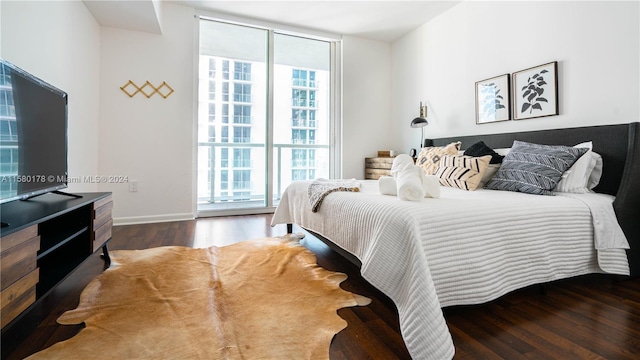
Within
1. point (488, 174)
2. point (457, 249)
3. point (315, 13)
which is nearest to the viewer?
point (457, 249)

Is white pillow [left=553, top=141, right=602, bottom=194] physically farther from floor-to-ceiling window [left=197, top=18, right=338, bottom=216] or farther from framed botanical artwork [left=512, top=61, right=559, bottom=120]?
floor-to-ceiling window [left=197, top=18, right=338, bottom=216]

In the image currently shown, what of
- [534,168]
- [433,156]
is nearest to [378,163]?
[433,156]

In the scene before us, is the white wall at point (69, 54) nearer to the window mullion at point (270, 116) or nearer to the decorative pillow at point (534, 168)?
the window mullion at point (270, 116)

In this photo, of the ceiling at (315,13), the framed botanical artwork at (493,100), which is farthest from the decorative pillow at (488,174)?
the ceiling at (315,13)

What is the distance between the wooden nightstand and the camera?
4.14m

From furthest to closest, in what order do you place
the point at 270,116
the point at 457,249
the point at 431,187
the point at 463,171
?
the point at 270,116, the point at 463,171, the point at 431,187, the point at 457,249

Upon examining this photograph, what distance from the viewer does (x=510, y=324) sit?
136cm

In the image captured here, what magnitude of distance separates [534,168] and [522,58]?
1.38 meters

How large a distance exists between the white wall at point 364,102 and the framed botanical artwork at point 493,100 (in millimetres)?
1639

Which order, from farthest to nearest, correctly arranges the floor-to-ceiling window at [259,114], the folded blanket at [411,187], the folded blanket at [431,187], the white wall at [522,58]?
1. the floor-to-ceiling window at [259,114]
2. the white wall at [522,58]
3. the folded blanket at [431,187]
4. the folded blanket at [411,187]

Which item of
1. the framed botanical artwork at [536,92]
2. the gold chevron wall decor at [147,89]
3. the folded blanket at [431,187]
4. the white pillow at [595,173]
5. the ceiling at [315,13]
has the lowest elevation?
the folded blanket at [431,187]

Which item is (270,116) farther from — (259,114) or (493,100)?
(493,100)

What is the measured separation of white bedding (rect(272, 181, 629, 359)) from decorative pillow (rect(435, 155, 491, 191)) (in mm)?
580

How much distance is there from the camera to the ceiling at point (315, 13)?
3117 mm
